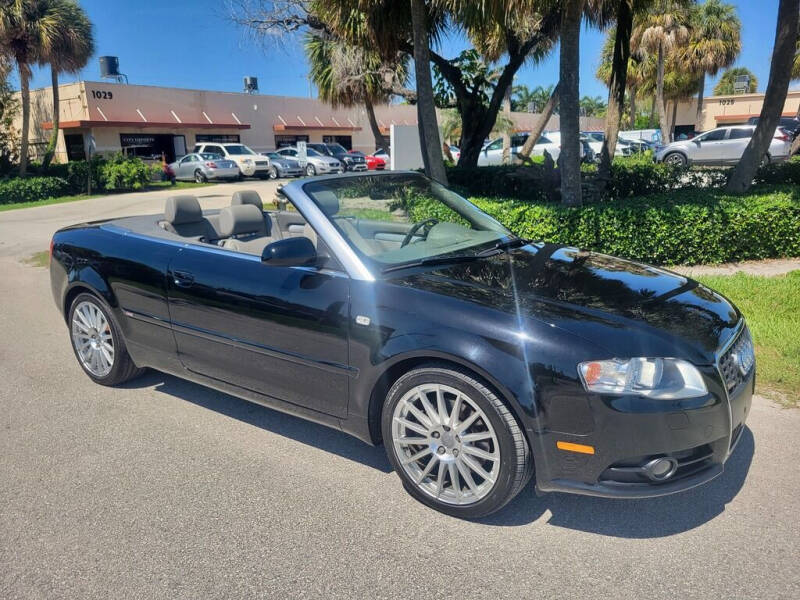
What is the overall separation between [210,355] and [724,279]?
5.85m

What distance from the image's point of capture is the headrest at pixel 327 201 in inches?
147

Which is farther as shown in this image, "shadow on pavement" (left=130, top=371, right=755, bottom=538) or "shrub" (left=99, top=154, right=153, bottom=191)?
"shrub" (left=99, top=154, right=153, bottom=191)

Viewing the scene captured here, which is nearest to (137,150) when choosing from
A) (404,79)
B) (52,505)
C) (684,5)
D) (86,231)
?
(404,79)


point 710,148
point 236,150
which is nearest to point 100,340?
point 710,148

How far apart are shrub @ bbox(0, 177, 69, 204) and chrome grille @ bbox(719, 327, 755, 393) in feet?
77.5

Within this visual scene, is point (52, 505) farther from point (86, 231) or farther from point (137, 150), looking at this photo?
point (137, 150)

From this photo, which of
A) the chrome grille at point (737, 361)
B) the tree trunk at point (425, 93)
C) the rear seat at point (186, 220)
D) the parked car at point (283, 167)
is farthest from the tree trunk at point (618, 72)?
the parked car at point (283, 167)

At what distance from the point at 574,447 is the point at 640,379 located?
1.34 feet

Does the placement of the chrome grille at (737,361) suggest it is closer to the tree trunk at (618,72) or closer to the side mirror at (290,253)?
the side mirror at (290,253)

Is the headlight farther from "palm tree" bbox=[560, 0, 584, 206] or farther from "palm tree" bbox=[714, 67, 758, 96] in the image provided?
"palm tree" bbox=[714, 67, 758, 96]

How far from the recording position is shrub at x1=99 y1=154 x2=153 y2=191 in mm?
23922

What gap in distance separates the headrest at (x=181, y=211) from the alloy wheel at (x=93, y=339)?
855 mm

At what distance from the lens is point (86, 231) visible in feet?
16.1

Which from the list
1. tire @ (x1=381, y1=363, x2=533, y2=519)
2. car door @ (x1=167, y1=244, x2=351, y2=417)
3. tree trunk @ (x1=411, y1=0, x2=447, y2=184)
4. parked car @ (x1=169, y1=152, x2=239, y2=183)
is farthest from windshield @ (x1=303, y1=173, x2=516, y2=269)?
parked car @ (x1=169, y1=152, x2=239, y2=183)
